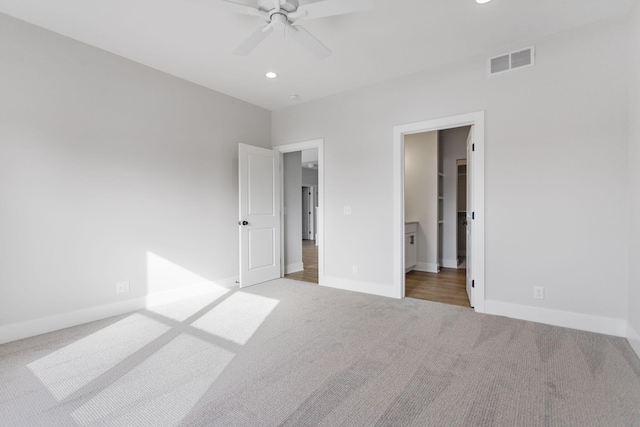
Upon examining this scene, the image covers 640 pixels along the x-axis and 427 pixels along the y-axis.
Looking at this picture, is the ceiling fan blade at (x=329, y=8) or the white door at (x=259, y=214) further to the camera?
the white door at (x=259, y=214)

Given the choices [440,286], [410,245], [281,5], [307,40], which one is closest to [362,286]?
[440,286]

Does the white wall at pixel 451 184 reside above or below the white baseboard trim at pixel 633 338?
above

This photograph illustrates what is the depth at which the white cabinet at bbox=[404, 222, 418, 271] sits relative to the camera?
488 centimetres

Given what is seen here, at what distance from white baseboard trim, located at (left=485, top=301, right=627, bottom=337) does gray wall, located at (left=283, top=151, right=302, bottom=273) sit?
3.11m

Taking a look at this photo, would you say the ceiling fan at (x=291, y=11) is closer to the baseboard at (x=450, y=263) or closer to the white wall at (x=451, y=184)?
the white wall at (x=451, y=184)

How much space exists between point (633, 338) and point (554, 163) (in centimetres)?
151

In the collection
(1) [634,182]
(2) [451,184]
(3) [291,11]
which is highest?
(3) [291,11]

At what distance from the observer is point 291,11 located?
215 centimetres

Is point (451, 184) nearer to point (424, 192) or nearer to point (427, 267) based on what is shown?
point (424, 192)

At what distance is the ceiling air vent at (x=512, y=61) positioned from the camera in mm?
2861

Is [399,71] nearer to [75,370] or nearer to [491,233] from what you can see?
[491,233]

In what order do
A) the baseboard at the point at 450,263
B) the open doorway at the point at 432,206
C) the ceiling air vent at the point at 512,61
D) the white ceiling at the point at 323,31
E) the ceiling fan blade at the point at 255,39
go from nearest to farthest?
1. the ceiling fan blade at the point at 255,39
2. the white ceiling at the point at 323,31
3. the ceiling air vent at the point at 512,61
4. the open doorway at the point at 432,206
5. the baseboard at the point at 450,263

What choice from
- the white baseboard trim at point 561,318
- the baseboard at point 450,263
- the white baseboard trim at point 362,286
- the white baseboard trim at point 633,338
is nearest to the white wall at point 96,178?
the white baseboard trim at point 362,286

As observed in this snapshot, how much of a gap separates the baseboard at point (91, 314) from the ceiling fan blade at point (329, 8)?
3160mm
